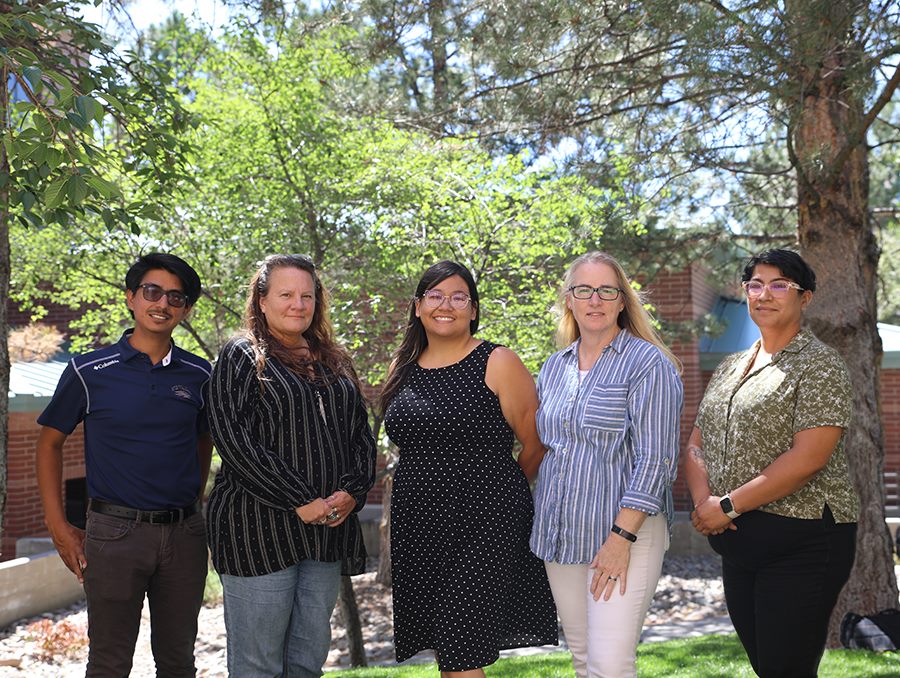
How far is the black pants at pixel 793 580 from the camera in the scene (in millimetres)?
3387

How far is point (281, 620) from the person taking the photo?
3.48m

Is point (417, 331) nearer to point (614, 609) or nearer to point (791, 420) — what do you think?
point (614, 609)

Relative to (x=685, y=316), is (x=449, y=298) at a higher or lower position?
lower

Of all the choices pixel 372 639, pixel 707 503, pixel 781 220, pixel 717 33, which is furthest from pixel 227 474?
pixel 372 639

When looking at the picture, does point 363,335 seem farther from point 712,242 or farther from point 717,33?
point 717,33

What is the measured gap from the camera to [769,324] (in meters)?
3.62

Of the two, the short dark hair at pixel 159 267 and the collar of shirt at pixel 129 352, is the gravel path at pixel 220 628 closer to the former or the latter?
the collar of shirt at pixel 129 352

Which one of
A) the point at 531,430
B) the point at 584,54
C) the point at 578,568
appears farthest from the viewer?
the point at 584,54

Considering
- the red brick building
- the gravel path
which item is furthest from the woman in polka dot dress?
the red brick building

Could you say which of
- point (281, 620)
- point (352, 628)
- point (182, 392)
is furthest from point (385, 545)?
point (281, 620)

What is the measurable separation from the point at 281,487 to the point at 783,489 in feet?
5.89

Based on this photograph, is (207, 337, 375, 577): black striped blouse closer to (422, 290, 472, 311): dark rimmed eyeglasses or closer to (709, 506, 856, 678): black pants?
(422, 290, 472, 311): dark rimmed eyeglasses

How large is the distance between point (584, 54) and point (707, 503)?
15.9ft

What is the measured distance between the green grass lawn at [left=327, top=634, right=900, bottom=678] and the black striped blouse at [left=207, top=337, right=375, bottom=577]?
11.2 ft
